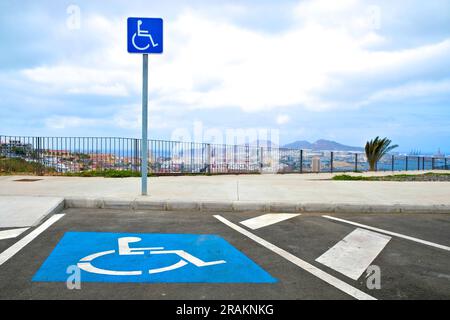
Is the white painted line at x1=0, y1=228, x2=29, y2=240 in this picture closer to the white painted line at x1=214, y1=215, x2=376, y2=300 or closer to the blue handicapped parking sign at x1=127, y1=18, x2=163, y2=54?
the white painted line at x1=214, y1=215, x2=376, y2=300

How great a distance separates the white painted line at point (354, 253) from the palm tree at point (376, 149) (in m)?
16.9

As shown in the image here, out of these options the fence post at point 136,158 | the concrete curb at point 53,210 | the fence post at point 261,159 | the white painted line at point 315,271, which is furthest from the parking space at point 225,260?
the fence post at point 261,159

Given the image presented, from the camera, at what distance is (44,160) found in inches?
556

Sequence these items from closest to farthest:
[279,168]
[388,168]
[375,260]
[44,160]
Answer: [375,260], [44,160], [279,168], [388,168]

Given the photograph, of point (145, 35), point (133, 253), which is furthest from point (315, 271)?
point (145, 35)

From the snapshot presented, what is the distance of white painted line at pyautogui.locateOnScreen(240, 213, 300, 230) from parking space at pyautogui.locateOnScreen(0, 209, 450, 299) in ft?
0.12

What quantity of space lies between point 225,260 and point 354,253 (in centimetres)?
174

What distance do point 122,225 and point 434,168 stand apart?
29.2 m

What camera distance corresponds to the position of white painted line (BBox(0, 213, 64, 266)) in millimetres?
4407

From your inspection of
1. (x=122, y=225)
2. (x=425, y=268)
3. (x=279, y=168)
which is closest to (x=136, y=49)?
(x=122, y=225)

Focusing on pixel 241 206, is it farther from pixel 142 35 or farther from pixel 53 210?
pixel 142 35

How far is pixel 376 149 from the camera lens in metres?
21.4

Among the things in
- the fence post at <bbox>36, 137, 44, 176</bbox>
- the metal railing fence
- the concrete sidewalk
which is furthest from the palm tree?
the fence post at <bbox>36, 137, 44, 176</bbox>

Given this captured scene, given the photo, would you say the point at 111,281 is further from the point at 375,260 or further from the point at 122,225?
the point at 375,260
